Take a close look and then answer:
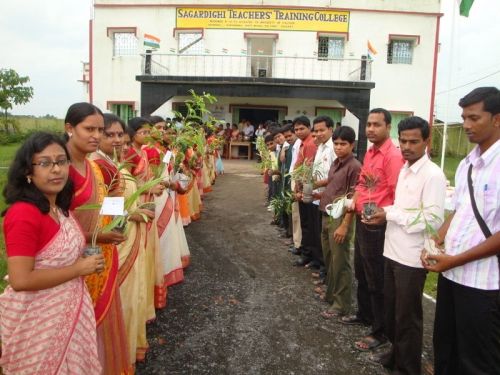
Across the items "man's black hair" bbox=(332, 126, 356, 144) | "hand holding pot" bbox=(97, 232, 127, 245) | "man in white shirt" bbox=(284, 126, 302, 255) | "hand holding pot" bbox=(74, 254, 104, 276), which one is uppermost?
"man's black hair" bbox=(332, 126, 356, 144)

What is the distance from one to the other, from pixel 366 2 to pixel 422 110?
455cm

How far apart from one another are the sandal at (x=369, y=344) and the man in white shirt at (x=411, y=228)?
451 millimetres

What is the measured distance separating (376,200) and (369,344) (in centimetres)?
116

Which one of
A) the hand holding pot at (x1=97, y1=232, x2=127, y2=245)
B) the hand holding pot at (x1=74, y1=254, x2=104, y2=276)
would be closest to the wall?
the hand holding pot at (x1=97, y1=232, x2=127, y2=245)

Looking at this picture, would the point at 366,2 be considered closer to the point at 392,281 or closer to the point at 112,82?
the point at 112,82

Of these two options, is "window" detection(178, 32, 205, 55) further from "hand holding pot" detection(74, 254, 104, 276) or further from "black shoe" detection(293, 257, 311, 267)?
"hand holding pot" detection(74, 254, 104, 276)

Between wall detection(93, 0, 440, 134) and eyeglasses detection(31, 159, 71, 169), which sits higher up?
wall detection(93, 0, 440, 134)

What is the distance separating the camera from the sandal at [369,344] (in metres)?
3.28

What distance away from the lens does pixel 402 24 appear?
15289 mm

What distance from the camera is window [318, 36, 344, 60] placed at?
15625 millimetres

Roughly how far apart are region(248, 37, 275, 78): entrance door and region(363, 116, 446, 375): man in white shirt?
13.3 metres

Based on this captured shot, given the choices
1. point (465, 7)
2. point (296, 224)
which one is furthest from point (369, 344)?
point (465, 7)

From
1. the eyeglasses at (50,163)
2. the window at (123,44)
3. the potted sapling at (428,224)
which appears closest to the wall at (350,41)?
the window at (123,44)

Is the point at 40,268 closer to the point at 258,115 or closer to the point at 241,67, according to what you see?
the point at 241,67
